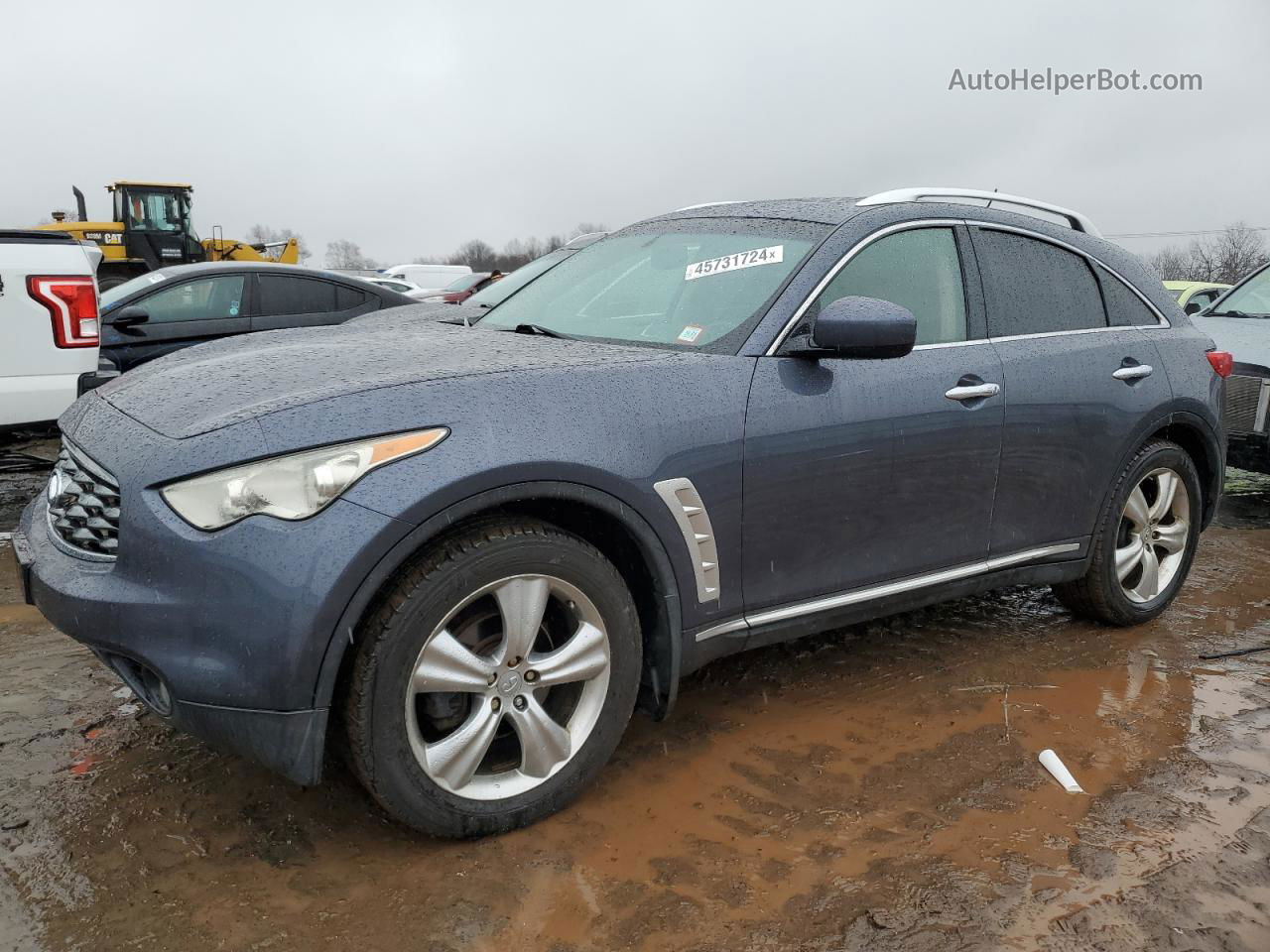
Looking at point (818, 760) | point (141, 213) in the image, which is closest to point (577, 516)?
point (818, 760)

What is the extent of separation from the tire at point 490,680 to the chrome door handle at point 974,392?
131cm

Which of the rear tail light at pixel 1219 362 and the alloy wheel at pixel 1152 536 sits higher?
the rear tail light at pixel 1219 362

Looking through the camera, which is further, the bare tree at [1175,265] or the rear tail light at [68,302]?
the bare tree at [1175,265]

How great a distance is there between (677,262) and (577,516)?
113cm

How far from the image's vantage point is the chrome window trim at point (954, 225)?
2.98m

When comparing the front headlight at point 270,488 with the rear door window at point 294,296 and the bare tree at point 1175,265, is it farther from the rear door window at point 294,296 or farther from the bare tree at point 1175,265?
the bare tree at point 1175,265

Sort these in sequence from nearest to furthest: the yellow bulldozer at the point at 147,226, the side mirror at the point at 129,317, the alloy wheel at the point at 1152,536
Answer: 1. the alloy wheel at the point at 1152,536
2. the side mirror at the point at 129,317
3. the yellow bulldozer at the point at 147,226

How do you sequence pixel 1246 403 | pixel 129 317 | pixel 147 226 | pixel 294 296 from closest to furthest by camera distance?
pixel 1246 403, pixel 129 317, pixel 294 296, pixel 147 226

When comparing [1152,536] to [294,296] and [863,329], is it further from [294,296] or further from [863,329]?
[294,296]

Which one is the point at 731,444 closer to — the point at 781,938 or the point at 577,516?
the point at 577,516

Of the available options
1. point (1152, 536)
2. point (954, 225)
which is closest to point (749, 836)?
point (954, 225)

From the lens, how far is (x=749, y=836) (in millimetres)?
2580

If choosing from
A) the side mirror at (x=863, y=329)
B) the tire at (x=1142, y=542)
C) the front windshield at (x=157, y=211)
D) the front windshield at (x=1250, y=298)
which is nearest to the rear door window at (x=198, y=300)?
the side mirror at (x=863, y=329)

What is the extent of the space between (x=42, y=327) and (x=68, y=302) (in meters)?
0.17
